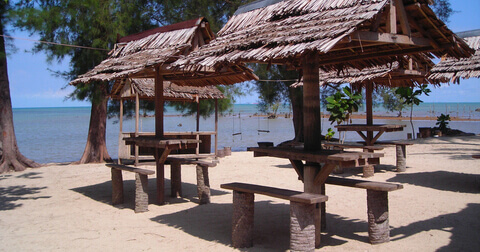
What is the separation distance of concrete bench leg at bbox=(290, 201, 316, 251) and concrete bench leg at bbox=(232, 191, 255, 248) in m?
0.80

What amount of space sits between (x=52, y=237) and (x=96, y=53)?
850 cm

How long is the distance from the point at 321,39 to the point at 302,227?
191cm

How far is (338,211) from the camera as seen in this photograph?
6.62 m

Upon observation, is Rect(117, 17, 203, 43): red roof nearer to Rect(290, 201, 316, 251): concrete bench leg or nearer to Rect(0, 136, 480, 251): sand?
Rect(0, 136, 480, 251): sand

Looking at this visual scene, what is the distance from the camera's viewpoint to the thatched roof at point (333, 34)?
449 cm

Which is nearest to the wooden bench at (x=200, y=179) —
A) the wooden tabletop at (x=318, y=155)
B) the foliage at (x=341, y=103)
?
the wooden tabletop at (x=318, y=155)

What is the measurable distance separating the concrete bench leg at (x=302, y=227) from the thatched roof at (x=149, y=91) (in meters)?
8.13

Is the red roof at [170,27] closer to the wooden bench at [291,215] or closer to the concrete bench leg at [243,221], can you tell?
the wooden bench at [291,215]

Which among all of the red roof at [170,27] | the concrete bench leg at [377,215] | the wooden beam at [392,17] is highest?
the red roof at [170,27]

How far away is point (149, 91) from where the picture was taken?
40.4 ft

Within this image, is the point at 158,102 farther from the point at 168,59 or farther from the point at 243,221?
the point at 243,221

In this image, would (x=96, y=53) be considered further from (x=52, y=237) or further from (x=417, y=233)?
(x=417, y=233)

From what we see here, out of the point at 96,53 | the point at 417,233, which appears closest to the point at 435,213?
the point at 417,233

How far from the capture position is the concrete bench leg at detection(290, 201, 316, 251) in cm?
426
